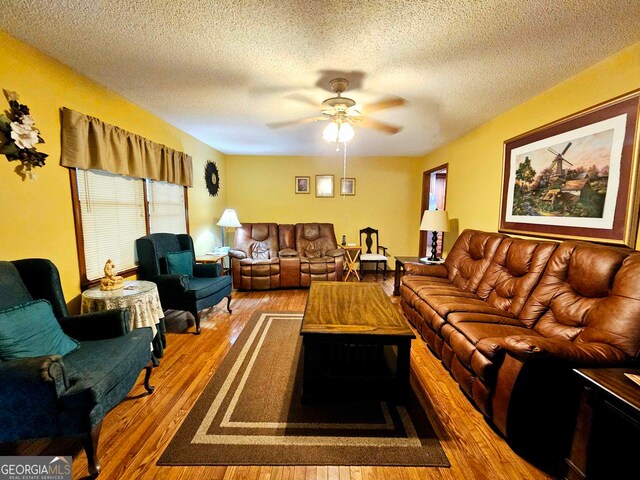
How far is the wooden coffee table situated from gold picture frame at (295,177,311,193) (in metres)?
3.64

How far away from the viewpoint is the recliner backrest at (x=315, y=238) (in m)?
5.00

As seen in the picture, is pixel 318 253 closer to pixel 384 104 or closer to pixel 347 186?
pixel 347 186

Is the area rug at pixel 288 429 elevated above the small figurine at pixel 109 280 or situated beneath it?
situated beneath

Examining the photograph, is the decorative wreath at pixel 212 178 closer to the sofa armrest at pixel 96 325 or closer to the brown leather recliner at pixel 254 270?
the brown leather recliner at pixel 254 270

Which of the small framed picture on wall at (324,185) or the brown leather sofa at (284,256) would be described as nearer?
the brown leather sofa at (284,256)

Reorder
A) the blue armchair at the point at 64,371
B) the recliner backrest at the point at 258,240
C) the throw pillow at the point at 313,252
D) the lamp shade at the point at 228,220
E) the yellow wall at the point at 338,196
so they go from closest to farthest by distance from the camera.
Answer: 1. the blue armchair at the point at 64,371
2. the lamp shade at the point at 228,220
3. the recliner backrest at the point at 258,240
4. the throw pillow at the point at 313,252
5. the yellow wall at the point at 338,196

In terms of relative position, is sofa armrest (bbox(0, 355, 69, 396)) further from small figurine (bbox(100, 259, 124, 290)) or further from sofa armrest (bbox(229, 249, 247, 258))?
sofa armrest (bbox(229, 249, 247, 258))

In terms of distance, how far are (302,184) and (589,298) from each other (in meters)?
4.55

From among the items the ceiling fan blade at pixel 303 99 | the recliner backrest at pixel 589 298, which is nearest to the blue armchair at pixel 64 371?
the ceiling fan blade at pixel 303 99

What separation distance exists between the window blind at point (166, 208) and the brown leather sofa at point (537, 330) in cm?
313

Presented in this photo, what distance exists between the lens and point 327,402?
1.86m

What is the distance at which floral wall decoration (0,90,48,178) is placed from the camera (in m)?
1.64

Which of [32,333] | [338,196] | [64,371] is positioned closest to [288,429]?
[64,371]

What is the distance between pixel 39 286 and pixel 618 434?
3141 mm
